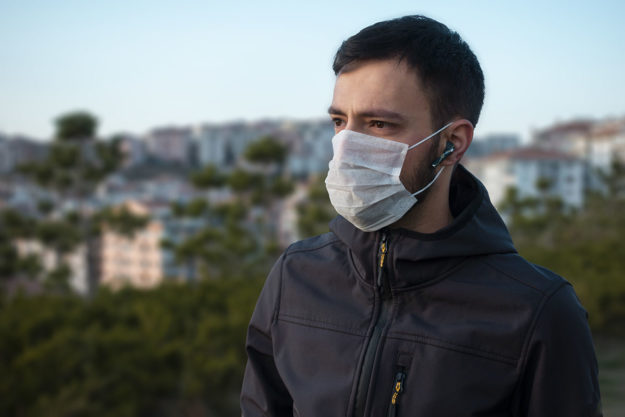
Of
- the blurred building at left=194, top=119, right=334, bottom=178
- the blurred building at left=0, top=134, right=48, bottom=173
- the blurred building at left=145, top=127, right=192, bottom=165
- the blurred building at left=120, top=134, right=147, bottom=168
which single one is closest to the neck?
the blurred building at left=0, top=134, right=48, bottom=173

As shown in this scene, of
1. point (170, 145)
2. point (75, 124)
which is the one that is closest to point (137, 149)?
point (170, 145)

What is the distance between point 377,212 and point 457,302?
261 millimetres

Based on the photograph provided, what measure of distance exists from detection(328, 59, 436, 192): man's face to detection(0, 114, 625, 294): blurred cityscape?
11.1 m

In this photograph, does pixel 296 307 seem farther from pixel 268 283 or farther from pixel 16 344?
pixel 16 344

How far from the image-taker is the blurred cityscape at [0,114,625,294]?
14914 millimetres

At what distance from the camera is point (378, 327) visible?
4.31 ft

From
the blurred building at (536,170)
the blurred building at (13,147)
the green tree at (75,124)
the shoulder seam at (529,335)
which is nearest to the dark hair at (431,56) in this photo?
the shoulder seam at (529,335)

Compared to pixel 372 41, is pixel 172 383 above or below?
below

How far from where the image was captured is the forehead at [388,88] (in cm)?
128

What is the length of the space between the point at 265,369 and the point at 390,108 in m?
0.72

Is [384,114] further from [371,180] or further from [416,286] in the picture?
[416,286]

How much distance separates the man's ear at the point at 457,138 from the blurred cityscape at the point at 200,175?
11.1 metres

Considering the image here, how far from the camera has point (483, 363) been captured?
3.99ft

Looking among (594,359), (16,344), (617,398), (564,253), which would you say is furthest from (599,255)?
(594,359)
